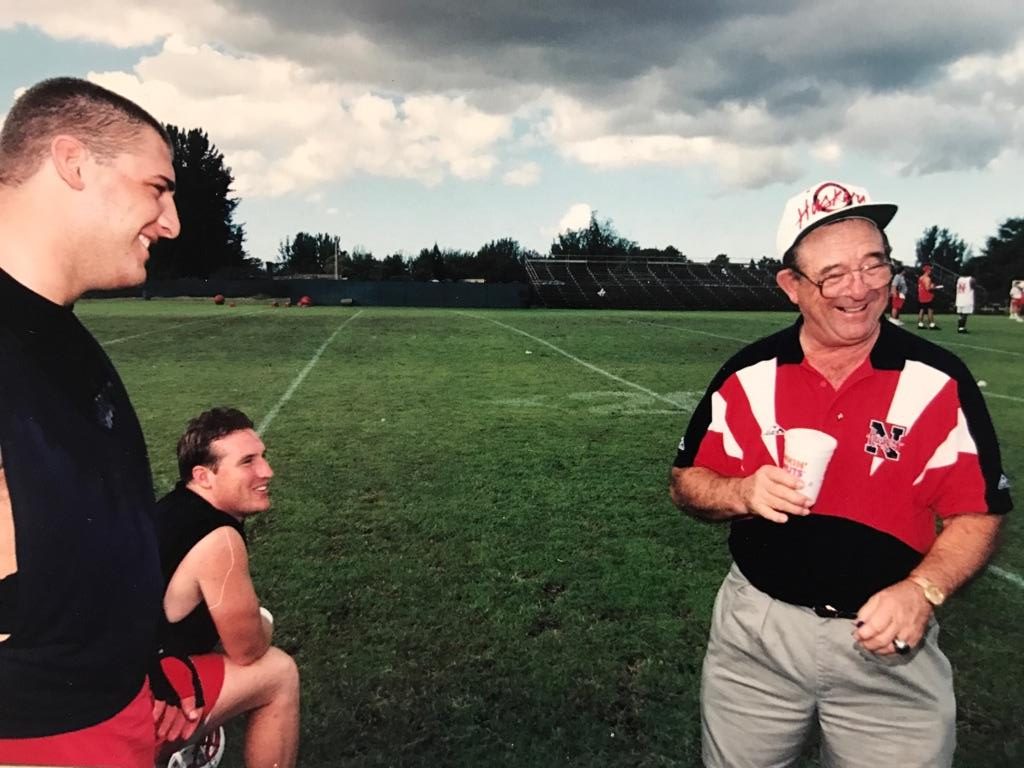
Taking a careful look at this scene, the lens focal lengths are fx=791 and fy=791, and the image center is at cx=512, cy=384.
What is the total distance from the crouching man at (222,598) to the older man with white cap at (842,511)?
153 centimetres

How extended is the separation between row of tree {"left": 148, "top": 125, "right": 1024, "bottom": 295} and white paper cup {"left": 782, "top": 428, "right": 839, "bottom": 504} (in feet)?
199

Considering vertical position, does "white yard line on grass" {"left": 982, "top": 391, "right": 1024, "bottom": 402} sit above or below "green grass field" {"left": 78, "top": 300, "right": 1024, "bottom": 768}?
above

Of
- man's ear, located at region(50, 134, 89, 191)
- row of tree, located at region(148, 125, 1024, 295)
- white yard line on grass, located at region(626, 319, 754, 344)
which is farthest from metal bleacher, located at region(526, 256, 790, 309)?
man's ear, located at region(50, 134, 89, 191)

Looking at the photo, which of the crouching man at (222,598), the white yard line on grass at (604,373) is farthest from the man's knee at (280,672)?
the white yard line on grass at (604,373)

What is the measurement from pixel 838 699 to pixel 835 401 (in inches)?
33.8

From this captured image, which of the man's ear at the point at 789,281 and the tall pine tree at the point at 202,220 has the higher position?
the tall pine tree at the point at 202,220

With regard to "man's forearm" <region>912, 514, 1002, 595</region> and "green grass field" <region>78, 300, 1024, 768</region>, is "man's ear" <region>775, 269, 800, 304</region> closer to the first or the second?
"man's forearm" <region>912, 514, 1002, 595</region>

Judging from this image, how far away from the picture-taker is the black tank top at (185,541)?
261 cm

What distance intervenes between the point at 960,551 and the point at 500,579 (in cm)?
320

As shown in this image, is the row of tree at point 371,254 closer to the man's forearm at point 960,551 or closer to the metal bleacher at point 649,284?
the metal bleacher at point 649,284

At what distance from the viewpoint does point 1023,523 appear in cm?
601

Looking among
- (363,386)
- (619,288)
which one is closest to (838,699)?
(363,386)

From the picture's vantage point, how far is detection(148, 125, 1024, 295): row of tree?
232 feet

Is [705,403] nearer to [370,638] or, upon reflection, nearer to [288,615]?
[370,638]
